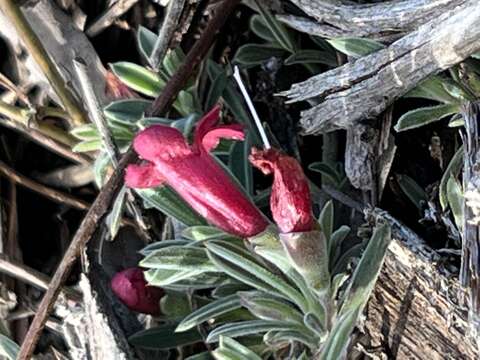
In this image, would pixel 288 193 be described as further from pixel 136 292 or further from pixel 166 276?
pixel 136 292

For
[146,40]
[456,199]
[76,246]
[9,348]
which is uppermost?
[146,40]

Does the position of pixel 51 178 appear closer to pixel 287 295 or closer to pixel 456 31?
pixel 287 295

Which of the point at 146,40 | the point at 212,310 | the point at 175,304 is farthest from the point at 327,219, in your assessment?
the point at 146,40

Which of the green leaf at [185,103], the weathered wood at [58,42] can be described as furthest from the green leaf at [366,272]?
the weathered wood at [58,42]

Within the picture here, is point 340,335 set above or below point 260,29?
below

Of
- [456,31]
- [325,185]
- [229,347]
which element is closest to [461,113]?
[456,31]

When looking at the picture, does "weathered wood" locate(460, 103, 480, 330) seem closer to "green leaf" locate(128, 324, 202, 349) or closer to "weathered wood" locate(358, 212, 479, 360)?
"weathered wood" locate(358, 212, 479, 360)
